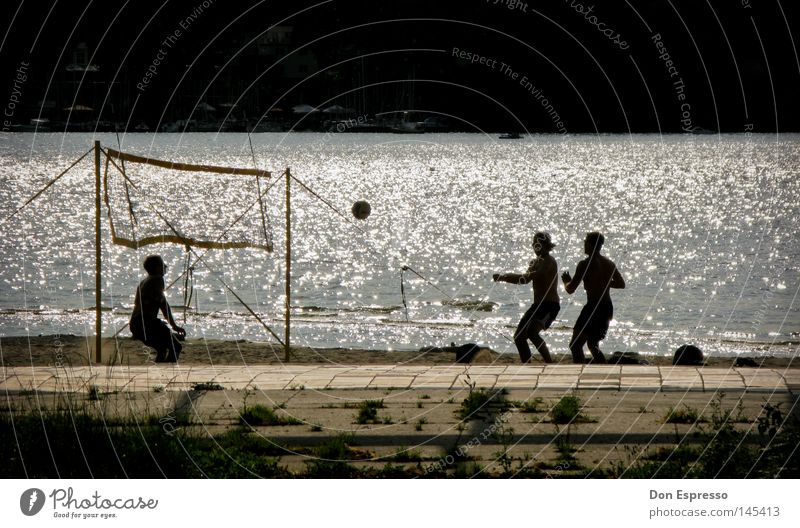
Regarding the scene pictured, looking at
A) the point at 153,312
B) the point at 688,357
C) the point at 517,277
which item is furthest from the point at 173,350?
the point at 688,357

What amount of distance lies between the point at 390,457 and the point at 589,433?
5.27ft

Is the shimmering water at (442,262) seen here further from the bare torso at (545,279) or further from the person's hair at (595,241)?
the person's hair at (595,241)

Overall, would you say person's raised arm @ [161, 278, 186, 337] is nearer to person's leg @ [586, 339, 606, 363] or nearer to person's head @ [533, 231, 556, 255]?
person's head @ [533, 231, 556, 255]

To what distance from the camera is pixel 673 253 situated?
1967 inches

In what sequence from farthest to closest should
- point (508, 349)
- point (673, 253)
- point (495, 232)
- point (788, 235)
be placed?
point (495, 232), point (788, 235), point (673, 253), point (508, 349)

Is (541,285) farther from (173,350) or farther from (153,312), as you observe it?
(153,312)

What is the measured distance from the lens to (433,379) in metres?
11.0

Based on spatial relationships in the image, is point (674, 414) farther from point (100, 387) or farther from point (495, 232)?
point (495, 232)

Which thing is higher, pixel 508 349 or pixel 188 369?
pixel 188 369

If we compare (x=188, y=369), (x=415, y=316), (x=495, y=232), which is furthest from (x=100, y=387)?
(x=495, y=232)

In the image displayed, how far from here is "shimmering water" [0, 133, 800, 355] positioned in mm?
27141

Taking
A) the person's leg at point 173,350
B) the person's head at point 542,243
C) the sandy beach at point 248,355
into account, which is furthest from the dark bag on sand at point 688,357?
the person's leg at point 173,350

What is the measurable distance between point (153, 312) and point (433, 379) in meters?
5.08

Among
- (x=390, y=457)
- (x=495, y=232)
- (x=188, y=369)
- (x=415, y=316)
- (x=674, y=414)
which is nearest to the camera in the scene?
(x=390, y=457)
